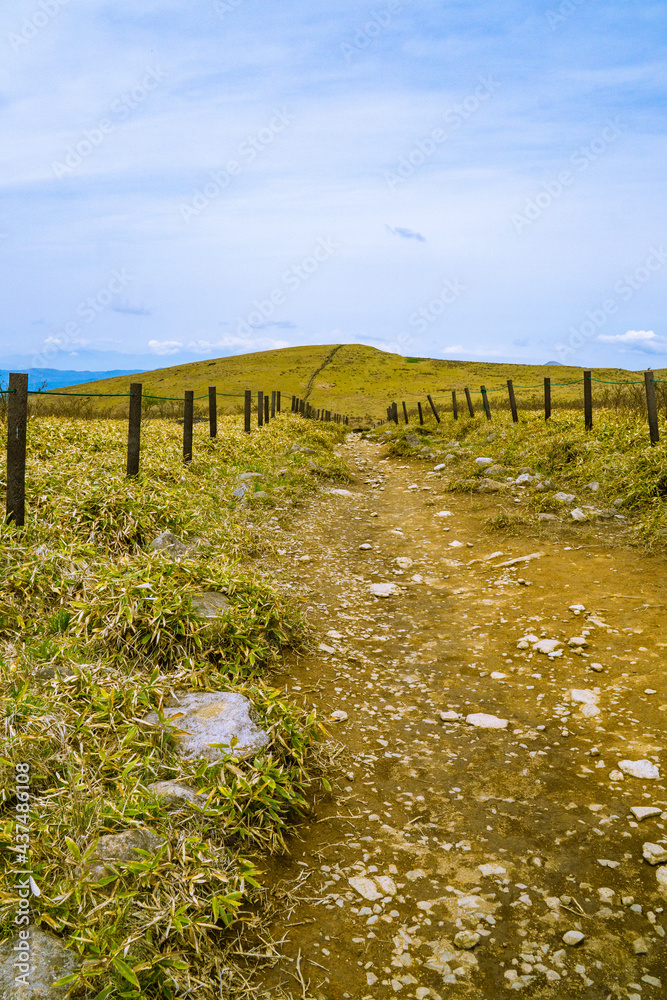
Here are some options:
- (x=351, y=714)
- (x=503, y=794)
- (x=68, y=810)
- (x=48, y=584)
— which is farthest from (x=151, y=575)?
(x=503, y=794)

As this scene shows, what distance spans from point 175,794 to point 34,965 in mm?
877

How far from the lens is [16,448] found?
581 centimetres

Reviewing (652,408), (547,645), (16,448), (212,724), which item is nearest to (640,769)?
(547,645)

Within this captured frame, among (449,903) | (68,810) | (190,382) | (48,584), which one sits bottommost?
(449,903)

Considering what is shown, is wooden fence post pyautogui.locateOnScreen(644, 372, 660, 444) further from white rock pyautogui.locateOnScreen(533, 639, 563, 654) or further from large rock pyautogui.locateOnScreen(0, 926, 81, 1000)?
large rock pyautogui.locateOnScreen(0, 926, 81, 1000)

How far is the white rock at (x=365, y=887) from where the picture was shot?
2.80 meters

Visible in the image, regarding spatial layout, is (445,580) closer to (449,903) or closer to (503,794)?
(503,794)

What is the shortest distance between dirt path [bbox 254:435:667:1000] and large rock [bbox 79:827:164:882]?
2.23 ft

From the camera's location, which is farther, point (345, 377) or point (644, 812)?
point (345, 377)

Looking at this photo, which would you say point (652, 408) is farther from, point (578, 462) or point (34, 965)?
point (34, 965)

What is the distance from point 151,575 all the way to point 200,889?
2.77 m

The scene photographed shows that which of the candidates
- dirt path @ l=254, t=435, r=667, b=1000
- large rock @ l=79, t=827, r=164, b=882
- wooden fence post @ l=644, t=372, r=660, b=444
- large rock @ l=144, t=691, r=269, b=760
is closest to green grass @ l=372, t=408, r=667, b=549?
wooden fence post @ l=644, t=372, r=660, b=444

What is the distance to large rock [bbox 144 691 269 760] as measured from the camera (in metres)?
3.26

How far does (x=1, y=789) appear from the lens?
2.77m
